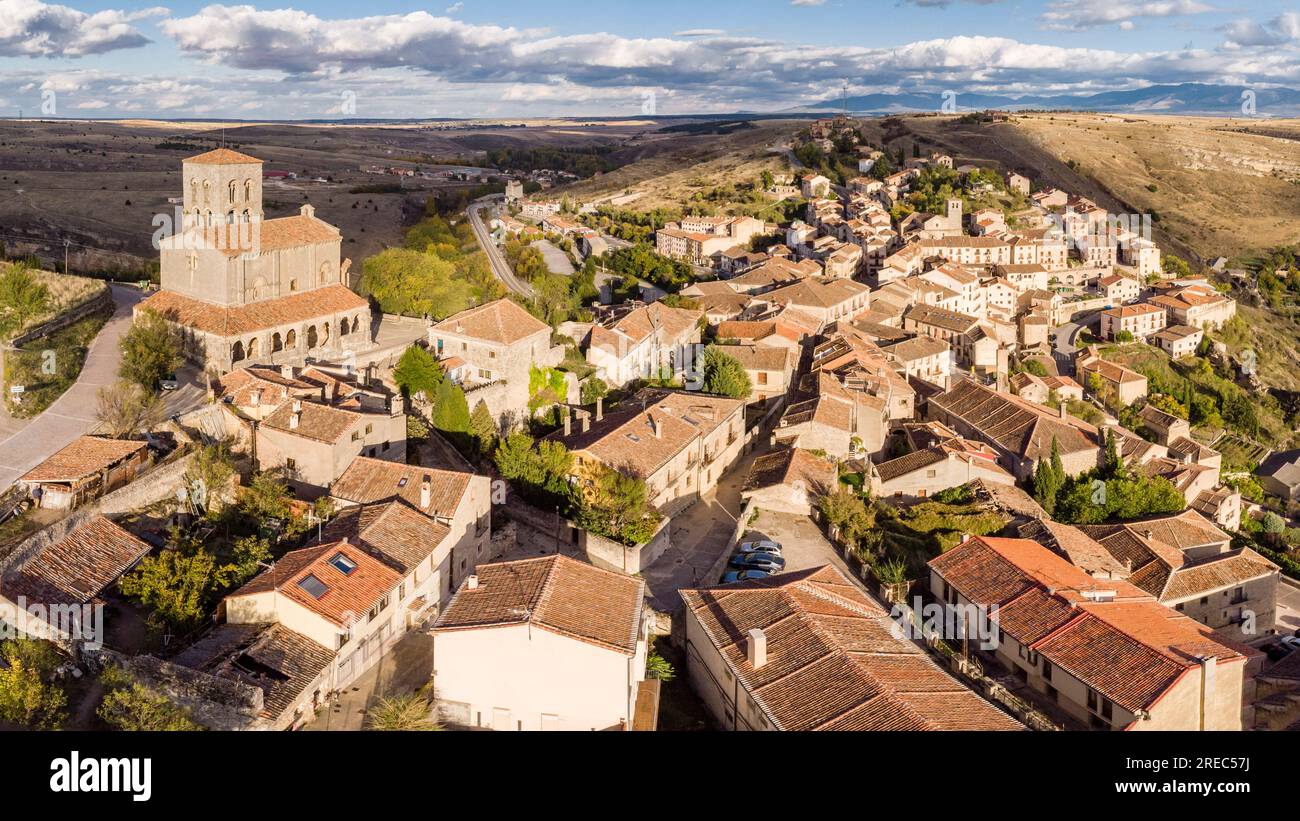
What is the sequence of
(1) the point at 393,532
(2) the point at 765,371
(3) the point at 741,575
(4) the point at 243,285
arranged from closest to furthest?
(1) the point at 393,532
(3) the point at 741,575
(4) the point at 243,285
(2) the point at 765,371

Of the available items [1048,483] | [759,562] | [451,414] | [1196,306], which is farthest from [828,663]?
[1196,306]

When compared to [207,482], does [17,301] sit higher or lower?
higher

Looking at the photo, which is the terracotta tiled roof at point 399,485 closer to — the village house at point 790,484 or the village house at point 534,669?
the village house at point 534,669

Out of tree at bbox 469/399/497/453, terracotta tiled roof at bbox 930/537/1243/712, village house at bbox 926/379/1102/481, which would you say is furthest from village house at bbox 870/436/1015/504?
tree at bbox 469/399/497/453

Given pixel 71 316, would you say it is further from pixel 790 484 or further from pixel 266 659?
pixel 790 484

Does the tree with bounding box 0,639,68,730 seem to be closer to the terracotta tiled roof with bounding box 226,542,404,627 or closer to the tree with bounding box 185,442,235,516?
the terracotta tiled roof with bounding box 226,542,404,627

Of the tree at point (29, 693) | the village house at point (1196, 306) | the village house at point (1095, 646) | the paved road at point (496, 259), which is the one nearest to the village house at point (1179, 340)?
the village house at point (1196, 306)
